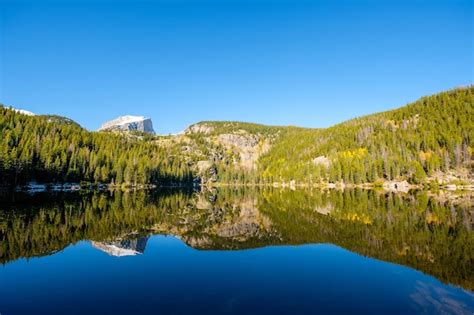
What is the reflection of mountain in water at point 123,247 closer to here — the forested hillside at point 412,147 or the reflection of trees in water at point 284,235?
the reflection of trees in water at point 284,235

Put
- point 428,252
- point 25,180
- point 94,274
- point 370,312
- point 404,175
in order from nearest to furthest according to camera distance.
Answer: point 370,312
point 94,274
point 428,252
point 25,180
point 404,175

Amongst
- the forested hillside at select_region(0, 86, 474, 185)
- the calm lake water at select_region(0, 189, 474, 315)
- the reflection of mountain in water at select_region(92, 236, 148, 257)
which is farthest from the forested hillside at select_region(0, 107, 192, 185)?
the reflection of mountain in water at select_region(92, 236, 148, 257)

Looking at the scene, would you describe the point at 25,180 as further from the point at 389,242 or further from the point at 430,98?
the point at 430,98

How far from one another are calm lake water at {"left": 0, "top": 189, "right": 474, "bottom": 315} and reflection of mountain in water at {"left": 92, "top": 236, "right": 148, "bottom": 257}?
80 millimetres

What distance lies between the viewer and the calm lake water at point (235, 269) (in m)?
12.0

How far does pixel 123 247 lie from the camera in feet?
70.9

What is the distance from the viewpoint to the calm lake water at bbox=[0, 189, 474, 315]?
11977mm

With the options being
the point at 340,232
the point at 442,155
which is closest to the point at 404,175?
the point at 442,155

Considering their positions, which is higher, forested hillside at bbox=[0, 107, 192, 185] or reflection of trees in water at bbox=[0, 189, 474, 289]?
forested hillside at bbox=[0, 107, 192, 185]

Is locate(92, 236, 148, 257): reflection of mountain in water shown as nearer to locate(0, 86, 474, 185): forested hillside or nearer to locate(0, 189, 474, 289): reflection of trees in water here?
locate(0, 189, 474, 289): reflection of trees in water

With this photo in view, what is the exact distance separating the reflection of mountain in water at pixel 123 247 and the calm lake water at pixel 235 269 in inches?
3.1

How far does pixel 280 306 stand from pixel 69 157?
4987 inches

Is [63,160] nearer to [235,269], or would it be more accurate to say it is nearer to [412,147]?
[235,269]

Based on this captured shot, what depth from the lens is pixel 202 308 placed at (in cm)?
1156
